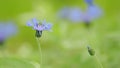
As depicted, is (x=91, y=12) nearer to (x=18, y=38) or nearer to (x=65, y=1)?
(x=18, y=38)

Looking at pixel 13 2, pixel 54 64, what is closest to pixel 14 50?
pixel 54 64

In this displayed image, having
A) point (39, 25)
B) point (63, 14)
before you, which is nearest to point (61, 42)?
point (63, 14)

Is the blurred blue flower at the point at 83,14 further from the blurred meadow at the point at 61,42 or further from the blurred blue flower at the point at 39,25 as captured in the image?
the blurred blue flower at the point at 39,25

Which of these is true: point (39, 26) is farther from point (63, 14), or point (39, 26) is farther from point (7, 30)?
point (63, 14)

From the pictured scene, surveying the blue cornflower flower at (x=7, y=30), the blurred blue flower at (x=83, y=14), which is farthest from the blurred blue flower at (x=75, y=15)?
the blue cornflower flower at (x=7, y=30)

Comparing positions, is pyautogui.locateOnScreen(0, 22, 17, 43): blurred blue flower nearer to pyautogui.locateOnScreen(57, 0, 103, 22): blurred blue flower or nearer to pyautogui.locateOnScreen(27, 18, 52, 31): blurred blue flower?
pyautogui.locateOnScreen(57, 0, 103, 22): blurred blue flower

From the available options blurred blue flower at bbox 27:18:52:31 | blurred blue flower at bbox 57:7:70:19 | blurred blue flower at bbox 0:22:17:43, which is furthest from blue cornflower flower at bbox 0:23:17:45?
blurred blue flower at bbox 27:18:52:31
